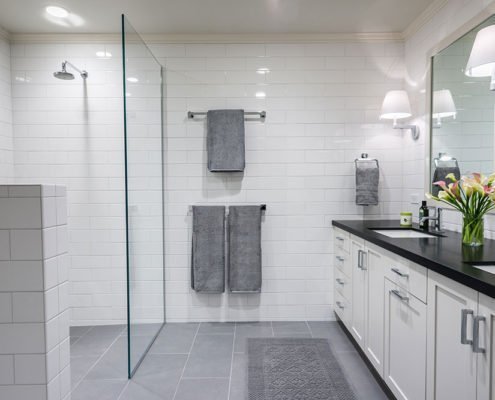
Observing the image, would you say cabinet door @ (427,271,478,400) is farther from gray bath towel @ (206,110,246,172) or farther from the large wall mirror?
gray bath towel @ (206,110,246,172)

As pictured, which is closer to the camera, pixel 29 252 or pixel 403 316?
pixel 29 252

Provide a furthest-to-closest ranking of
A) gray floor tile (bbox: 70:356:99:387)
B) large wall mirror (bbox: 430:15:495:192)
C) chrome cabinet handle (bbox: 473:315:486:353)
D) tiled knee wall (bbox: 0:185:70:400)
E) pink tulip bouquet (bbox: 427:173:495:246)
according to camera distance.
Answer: gray floor tile (bbox: 70:356:99:387) → large wall mirror (bbox: 430:15:495:192) → pink tulip bouquet (bbox: 427:173:495:246) → chrome cabinet handle (bbox: 473:315:486:353) → tiled knee wall (bbox: 0:185:70:400)

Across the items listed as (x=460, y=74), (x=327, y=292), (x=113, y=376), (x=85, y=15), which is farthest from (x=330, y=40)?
(x=113, y=376)

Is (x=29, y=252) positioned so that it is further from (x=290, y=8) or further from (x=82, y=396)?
(x=290, y=8)

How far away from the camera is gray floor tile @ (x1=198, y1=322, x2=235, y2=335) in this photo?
2.69 meters

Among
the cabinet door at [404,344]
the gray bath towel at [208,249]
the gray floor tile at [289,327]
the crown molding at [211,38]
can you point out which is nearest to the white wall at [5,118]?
the crown molding at [211,38]

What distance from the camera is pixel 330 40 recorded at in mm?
2799

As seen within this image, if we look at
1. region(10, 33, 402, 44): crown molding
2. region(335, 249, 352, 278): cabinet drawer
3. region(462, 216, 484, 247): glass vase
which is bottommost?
region(335, 249, 352, 278): cabinet drawer

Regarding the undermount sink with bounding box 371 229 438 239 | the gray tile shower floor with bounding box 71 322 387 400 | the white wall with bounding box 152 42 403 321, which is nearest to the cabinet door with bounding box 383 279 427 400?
the gray tile shower floor with bounding box 71 322 387 400

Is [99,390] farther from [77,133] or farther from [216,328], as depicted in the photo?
[77,133]

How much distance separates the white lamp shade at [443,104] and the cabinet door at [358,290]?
104 cm

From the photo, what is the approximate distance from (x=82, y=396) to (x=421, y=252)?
2009mm

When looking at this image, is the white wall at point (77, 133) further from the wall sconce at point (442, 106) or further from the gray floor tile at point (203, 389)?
the wall sconce at point (442, 106)

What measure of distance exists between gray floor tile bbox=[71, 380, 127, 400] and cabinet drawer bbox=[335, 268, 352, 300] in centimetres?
163
